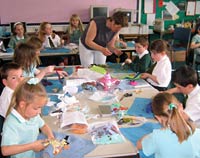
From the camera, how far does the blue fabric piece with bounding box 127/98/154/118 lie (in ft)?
6.80

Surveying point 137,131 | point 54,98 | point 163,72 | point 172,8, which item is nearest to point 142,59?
point 163,72

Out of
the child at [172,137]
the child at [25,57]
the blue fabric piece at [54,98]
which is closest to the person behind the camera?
the child at [172,137]

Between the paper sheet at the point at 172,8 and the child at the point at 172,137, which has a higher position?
the paper sheet at the point at 172,8

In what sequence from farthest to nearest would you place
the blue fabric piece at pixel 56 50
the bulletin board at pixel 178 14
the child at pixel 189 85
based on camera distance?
the bulletin board at pixel 178 14
the blue fabric piece at pixel 56 50
the child at pixel 189 85

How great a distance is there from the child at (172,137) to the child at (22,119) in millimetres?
611

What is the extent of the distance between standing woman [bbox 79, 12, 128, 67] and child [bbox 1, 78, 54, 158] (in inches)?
65.0

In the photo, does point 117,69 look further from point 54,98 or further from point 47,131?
point 47,131

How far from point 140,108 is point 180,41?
3.57m

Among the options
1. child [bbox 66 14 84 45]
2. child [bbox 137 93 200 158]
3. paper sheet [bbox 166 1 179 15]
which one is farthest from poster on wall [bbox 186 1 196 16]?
child [bbox 137 93 200 158]

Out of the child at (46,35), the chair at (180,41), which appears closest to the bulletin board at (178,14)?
the chair at (180,41)

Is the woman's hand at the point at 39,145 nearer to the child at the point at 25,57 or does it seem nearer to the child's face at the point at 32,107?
the child's face at the point at 32,107

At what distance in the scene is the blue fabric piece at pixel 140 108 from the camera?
2.07 metres

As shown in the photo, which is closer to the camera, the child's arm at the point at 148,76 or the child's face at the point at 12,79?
the child's face at the point at 12,79

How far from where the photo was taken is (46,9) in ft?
18.7
